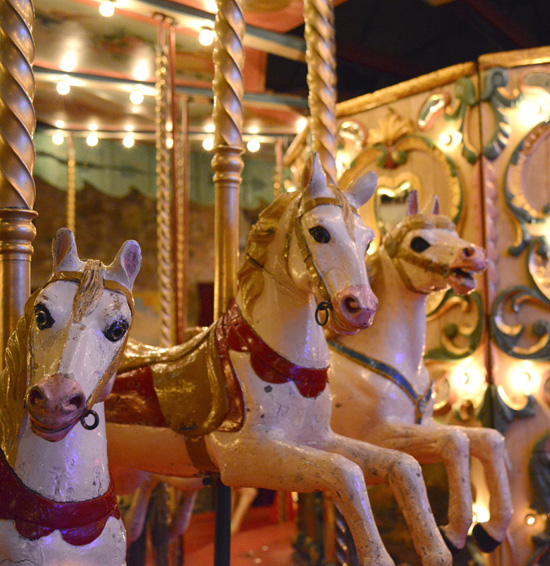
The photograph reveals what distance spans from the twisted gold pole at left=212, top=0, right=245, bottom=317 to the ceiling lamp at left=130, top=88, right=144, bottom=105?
7.85ft

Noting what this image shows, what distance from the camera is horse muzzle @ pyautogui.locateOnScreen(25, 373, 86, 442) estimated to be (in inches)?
42.1

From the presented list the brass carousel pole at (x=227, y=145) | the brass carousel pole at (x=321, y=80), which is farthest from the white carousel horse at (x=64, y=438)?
the brass carousel pole at (x=321, y=80)

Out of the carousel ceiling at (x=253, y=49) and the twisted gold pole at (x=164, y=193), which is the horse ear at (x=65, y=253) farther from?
the twisted gold pole at (x=164, y=193)

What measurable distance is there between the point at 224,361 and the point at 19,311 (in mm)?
584

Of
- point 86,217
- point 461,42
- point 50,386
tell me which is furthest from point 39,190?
point 461,42

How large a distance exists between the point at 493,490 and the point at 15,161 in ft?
5.81

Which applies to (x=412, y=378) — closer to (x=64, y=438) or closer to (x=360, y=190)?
(x=360, y=190)

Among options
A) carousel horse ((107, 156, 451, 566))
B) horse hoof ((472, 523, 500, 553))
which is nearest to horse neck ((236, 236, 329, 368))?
carousel horse ((107, 156, 451, 566))

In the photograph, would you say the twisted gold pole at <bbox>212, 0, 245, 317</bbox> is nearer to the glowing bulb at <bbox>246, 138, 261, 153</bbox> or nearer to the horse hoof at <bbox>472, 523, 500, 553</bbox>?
the horse hoof at <bbox>472, 523, 500, 553</bbox>

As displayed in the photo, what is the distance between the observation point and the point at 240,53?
7.64ft

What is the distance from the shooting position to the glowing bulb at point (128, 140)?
4707 mm

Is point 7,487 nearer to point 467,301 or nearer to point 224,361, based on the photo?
point 224,361

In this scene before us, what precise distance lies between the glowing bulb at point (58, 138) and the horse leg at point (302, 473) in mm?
2308

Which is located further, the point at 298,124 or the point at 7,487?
the point at 298,124
